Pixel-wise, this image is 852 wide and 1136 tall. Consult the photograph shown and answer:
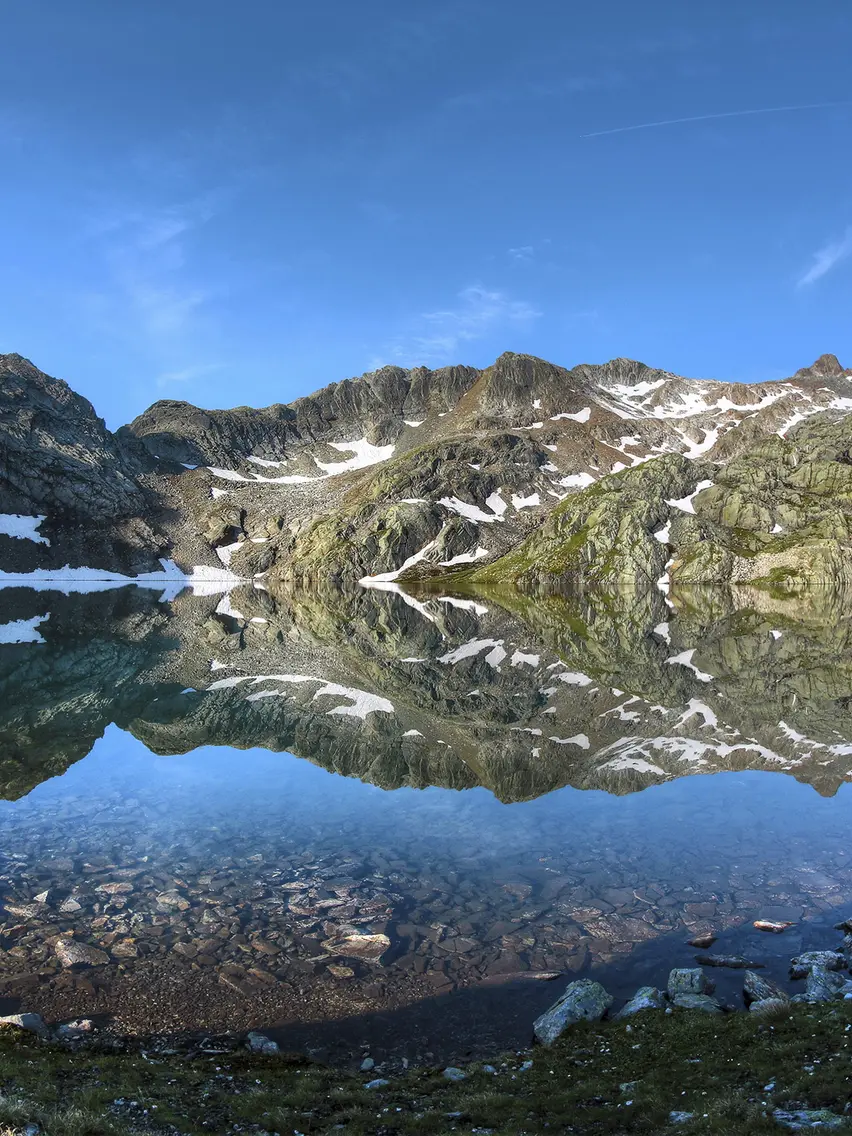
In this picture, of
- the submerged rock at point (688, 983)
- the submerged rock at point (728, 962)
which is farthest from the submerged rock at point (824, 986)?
the submerged rock at point (688, 983)

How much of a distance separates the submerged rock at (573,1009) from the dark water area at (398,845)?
593mm

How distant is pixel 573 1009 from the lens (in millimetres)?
14328

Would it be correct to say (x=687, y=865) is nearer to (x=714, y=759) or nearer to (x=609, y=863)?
(x=609, y=863)

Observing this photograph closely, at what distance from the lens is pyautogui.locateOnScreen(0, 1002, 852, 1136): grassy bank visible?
9484mm

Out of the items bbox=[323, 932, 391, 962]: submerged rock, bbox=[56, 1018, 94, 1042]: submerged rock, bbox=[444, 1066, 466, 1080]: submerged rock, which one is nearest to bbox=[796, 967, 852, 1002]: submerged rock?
bbox=[444, 1066, 466, 1080]: submerged rock

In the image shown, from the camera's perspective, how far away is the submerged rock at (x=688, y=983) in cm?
1497

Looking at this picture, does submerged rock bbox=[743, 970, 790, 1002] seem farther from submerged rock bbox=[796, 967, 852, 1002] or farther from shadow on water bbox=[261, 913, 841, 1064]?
submerged rock bbox=[796, 967, 852, 1002]

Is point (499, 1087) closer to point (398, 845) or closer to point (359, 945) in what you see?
point (359, 945)

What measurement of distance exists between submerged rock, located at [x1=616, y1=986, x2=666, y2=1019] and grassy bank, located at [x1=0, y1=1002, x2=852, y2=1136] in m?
0.62

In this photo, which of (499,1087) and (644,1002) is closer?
(499,1087)

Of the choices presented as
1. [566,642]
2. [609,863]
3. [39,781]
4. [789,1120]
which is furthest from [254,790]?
[566,642]

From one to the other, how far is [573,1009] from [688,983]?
2.73 m

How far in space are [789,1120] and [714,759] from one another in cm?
2612

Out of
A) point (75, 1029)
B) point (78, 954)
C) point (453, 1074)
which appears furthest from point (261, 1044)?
point (78, 954)
